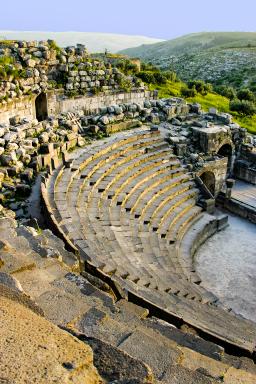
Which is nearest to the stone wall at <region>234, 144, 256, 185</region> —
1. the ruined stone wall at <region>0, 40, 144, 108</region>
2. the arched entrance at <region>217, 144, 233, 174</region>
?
the arched entrance at <region>217, 144, 233, 174</region>

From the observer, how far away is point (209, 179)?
19.4m

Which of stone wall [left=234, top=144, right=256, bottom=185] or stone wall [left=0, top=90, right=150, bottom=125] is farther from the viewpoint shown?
stone wall [left=234, top=144, right=256, bottom=185]

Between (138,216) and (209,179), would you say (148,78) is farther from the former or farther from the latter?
(138,216)

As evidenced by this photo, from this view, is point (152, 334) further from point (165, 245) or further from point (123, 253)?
point (165, 245)

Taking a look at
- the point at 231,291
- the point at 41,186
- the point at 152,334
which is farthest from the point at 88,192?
the point at 152,334

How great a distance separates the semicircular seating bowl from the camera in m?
Result: 9.70

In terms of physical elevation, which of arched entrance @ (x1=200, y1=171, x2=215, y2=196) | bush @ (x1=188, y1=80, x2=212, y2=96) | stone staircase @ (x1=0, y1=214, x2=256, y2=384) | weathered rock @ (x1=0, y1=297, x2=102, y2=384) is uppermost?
weathered rock @ (x1=0, y1=297, x2=102, y2=384)

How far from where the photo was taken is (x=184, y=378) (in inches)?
150

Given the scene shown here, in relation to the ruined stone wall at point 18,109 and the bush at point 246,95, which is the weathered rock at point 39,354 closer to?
the ruined stone wall at point 18,109

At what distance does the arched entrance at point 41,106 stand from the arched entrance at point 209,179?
304 inches

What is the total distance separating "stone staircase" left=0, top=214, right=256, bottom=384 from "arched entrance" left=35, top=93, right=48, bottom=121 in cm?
1217

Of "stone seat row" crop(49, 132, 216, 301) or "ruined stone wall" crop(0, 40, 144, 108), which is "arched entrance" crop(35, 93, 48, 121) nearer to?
"ruined stone wall" crop(0, 40, 144, 108)

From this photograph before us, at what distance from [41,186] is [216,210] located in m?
9.02

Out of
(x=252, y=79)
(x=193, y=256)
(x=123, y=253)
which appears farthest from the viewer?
(x=252, y=79)
